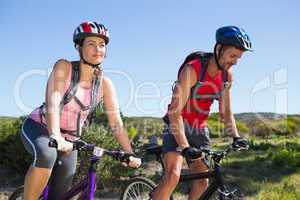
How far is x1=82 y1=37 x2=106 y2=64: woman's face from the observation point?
3.80 metres

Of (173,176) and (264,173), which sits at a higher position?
(173,176)

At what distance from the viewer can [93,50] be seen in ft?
12.5

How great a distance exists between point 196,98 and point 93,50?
1.11 metres

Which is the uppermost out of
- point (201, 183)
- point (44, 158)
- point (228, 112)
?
point (228, 112)

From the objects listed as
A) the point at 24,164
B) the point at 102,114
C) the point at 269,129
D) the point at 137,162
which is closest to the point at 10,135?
the point at 24,164

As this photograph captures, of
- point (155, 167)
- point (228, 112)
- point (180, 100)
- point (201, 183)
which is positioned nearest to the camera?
point (180, 100)

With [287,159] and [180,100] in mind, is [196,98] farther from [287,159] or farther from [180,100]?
[287,159]

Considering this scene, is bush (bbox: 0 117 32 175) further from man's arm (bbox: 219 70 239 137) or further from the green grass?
man's arm (bbox: 219 70 239 137)

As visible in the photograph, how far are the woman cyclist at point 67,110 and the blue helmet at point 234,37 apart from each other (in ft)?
3.71

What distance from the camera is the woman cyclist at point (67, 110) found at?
347cm

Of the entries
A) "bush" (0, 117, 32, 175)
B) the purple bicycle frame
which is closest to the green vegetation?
"bush" (0, 117, 32, 175)

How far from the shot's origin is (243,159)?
10.9 m

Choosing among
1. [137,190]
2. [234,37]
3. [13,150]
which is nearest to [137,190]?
[137,190]

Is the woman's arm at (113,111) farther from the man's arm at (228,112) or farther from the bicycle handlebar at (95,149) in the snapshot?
the man's arm at (228,112)
